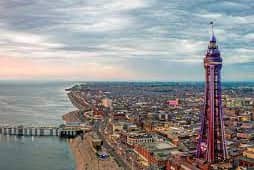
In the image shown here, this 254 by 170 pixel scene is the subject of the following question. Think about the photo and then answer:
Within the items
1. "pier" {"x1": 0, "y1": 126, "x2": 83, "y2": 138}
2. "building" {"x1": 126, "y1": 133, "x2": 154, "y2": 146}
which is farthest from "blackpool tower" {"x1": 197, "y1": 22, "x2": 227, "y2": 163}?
"pier" {"x1": 0, "y1": 126, "x2": 83, "y2": 138}

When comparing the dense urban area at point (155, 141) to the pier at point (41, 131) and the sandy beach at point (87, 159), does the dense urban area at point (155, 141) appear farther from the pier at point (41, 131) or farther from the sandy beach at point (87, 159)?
the pier at point (41, 131)

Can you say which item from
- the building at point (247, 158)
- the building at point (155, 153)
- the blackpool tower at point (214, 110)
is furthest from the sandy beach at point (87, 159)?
the building at point (247, 158)


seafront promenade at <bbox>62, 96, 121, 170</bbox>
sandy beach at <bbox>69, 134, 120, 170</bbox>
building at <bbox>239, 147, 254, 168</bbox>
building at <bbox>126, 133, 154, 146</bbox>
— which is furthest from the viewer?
building at <bbox>126, 133, 154, 146</bbox>

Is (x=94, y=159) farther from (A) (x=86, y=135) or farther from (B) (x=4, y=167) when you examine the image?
(A) (x=86, y=135)

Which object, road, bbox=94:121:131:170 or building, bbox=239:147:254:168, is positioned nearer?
building, bbox=239:147:254:168

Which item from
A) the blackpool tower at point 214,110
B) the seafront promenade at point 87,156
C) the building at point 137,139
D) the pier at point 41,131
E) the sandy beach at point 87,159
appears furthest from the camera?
the pier at point 41,131

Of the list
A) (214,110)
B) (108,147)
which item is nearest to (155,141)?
(108,147)

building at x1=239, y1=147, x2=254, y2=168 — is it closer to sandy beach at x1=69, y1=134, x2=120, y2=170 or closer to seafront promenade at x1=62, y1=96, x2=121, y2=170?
seafront promenade at x1=62, y1=96, x2=121, y2=170

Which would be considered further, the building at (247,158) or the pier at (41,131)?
the pier at (41,131)

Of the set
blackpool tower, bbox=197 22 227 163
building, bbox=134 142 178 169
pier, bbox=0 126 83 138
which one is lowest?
pier, bbox=0 126 83 138

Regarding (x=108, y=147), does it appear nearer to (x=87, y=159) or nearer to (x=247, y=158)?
(x=87, y=159)
